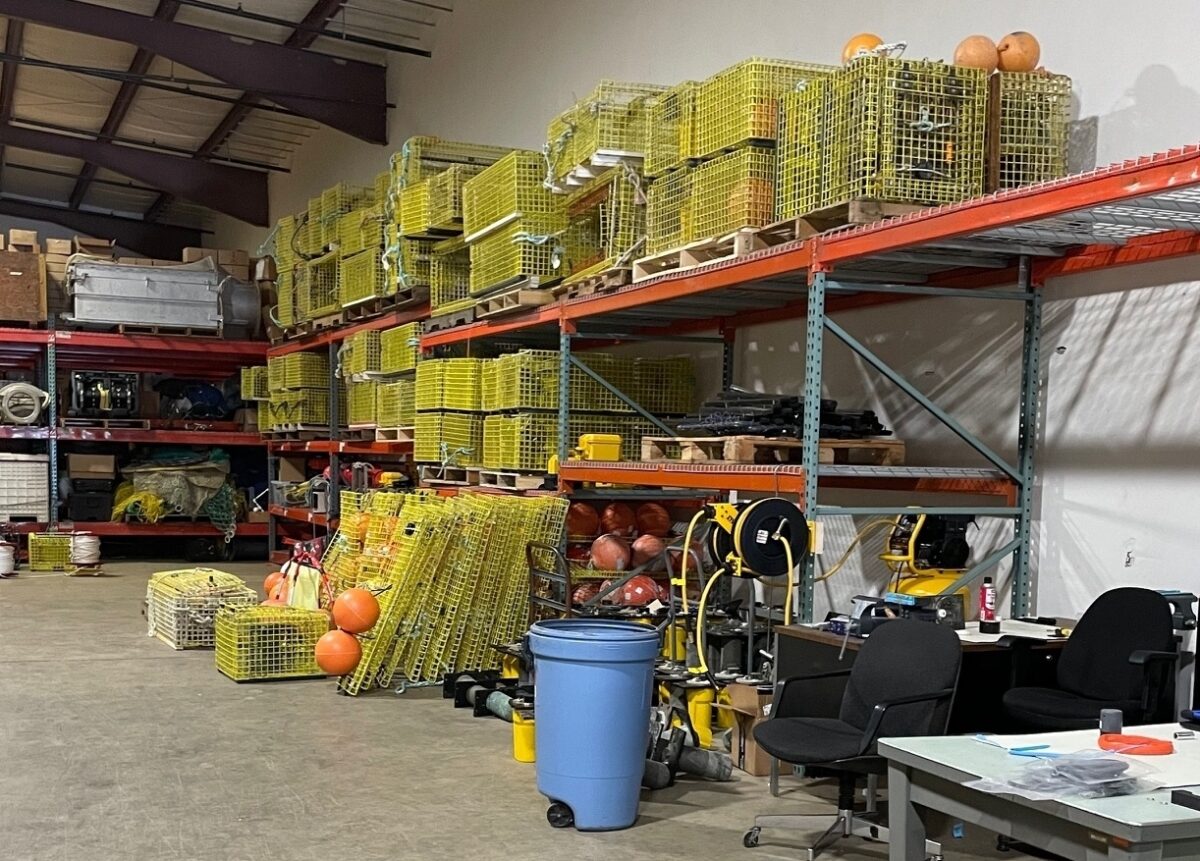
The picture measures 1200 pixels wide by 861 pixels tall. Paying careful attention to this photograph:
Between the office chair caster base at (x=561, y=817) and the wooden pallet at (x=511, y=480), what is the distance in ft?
14.5

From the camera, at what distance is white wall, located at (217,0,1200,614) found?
5.97m

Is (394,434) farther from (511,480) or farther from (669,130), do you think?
(669,130)

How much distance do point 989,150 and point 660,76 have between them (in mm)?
4843

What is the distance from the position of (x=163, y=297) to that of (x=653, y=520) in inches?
422

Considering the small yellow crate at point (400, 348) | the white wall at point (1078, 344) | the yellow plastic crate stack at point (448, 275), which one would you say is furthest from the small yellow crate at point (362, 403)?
the white wall at point (1078, 344)

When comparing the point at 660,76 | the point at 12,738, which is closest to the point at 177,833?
the point at 12,738

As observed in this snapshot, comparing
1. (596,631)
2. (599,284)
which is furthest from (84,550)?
(596,631)

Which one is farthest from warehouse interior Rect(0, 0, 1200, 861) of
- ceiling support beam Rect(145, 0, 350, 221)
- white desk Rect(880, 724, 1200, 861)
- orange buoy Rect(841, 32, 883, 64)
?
ceiling support beam Rect(145, 0, 350, 221)

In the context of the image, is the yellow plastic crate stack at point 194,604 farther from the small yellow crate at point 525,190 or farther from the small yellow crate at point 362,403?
the small yellow crate at point 525,190

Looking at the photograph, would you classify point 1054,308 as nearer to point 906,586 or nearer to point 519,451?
point 906,586

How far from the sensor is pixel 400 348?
12.6 metres

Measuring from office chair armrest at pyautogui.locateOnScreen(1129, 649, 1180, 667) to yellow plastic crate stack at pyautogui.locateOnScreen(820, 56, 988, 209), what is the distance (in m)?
2.43

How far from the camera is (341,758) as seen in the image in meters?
6.57

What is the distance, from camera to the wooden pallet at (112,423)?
17.2 m
